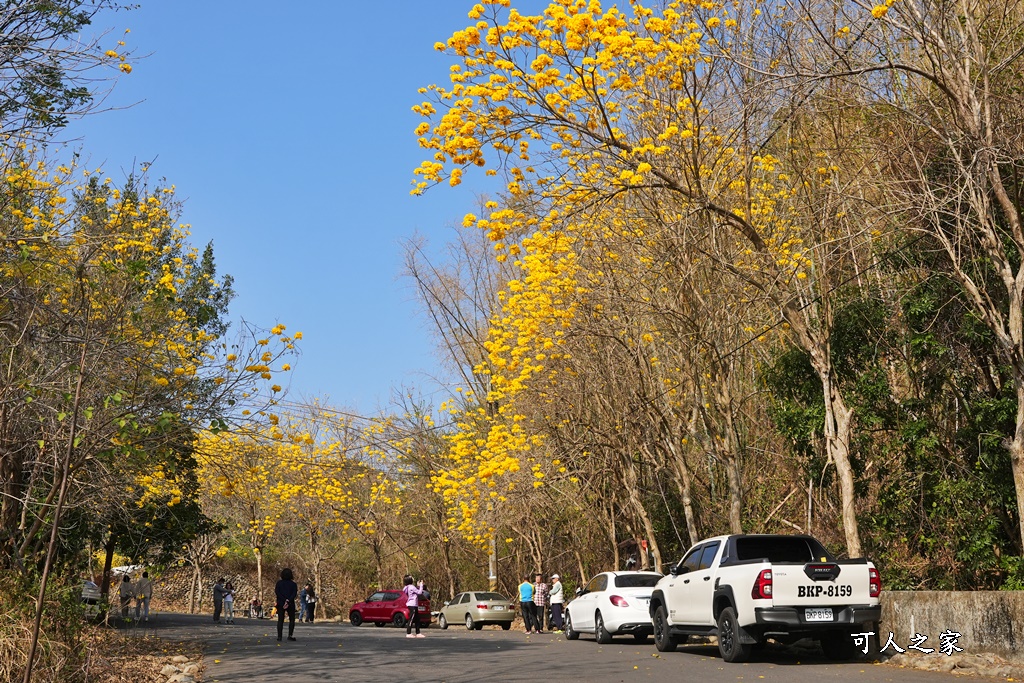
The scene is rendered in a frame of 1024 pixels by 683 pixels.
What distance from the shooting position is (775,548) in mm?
15617

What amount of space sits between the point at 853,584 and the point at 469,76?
9091 mm

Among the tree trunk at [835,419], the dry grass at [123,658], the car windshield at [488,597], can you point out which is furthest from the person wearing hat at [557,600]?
the tree trunk at [835,419]

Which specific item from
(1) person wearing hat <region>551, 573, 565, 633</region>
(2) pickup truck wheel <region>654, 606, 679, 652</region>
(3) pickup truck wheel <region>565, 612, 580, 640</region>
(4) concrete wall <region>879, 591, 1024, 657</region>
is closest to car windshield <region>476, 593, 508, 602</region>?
(1) person wearing hat <region>551, 573, 565, 633</region>

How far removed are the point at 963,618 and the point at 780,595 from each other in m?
2.32

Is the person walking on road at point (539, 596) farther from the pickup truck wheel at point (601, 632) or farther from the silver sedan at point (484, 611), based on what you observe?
the pickup truck wheel at point (601, 632)

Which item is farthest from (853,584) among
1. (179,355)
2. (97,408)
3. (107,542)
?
(107,542)

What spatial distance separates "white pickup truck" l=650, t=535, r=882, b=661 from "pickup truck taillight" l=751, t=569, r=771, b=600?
A: 1 cm

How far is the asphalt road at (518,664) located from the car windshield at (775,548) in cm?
149

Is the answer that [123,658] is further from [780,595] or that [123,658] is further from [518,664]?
[780,595]

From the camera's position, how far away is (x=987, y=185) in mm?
15547

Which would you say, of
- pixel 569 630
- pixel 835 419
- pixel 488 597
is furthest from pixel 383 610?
pixel 835 419

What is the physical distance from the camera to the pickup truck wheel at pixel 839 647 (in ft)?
49.2

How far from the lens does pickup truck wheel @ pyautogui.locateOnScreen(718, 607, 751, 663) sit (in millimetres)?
14703

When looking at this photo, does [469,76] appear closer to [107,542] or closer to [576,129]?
[576,129]
